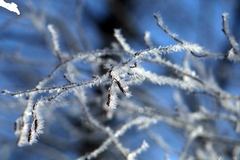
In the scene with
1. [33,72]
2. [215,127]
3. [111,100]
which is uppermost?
[33,72]

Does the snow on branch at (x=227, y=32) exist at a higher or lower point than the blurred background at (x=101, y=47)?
lower

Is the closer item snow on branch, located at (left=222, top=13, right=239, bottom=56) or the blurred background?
snow on branch, located at (left=222, top=13, right=239, bottom=56)

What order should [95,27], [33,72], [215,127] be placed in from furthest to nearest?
[95,27]
[33,72]
[215,127]

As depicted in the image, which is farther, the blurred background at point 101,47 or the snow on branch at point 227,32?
the blurred background at point 101,47

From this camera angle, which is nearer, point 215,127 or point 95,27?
point 215,127

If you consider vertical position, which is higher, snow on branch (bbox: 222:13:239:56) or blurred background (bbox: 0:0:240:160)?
blurred background (bbox: 0:0:240:160)

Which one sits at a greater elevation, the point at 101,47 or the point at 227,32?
the point at 101,47

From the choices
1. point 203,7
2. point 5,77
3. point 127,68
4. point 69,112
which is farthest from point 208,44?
point 127,68

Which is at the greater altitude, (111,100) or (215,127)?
(215,127)

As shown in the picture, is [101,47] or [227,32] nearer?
[227,32]

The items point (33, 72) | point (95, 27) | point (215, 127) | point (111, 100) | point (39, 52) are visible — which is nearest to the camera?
point (111, 100)

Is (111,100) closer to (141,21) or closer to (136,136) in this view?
(136,136)
